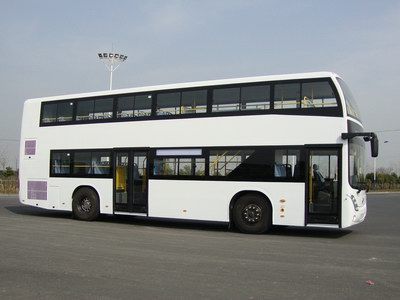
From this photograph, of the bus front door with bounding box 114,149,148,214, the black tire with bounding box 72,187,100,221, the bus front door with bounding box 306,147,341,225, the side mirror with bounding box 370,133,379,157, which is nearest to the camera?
the bus front door with bounding box 306,147,341,225

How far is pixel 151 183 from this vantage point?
15.0 meters

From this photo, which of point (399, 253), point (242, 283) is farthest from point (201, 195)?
point (242, 283)

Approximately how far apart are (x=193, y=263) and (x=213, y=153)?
5563 millimetres

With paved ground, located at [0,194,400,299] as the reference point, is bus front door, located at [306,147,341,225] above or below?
above

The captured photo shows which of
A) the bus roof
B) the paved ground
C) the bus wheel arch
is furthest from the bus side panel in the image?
the bus roof

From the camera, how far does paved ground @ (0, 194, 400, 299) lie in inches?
265

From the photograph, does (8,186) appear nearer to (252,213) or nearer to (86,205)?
(86,205)

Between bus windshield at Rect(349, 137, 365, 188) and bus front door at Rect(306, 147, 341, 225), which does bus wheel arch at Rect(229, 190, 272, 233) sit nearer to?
bus front door at Rect(306, 147, 341, 225)

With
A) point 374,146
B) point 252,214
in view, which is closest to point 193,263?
point 252,214

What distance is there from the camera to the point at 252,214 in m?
13.4

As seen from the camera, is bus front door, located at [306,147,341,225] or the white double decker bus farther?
the white double decker bus

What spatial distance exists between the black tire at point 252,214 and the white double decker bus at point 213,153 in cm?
3

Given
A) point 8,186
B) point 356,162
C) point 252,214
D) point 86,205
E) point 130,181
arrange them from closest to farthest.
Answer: point 356,162 < point 252,214 < point 130,181 < point 86,205 < point 8,186

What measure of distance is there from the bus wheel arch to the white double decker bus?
0.03m
